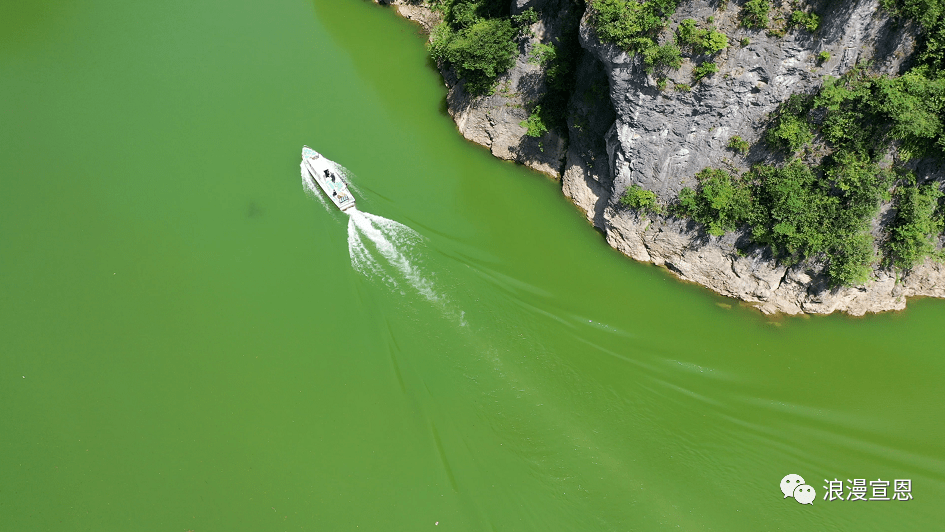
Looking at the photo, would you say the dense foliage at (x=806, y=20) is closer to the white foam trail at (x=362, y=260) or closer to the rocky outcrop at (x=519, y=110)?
the rocky outcrop at (x=519, y=110)

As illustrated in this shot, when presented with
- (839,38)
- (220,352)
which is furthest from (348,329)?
(839,38)

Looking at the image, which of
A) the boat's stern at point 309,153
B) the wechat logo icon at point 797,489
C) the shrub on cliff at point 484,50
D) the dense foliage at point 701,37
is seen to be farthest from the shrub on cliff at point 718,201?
the boat's stern at point 309,153

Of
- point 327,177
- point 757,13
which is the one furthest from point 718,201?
point 327,177

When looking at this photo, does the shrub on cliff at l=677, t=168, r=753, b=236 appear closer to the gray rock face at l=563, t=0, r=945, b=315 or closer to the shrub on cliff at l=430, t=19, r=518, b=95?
the gray rock face at l=563, t=0, r=945, b=315

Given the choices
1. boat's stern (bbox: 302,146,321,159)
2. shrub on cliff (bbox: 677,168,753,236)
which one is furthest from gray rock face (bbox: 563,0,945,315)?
boat's stern (bbox: 302,146,321,159)

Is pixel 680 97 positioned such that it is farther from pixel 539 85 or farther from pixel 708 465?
pixel 708 465

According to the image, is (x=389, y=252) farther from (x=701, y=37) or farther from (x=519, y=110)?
(x=701, y=37)

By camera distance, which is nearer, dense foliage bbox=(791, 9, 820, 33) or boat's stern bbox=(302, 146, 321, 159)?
dense foliage bbox=(791, 9, 820, 33)
